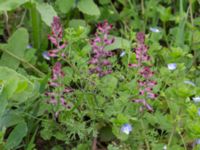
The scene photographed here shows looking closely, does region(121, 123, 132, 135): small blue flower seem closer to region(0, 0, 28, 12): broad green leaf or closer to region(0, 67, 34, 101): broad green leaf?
region(0, 67, 34, 101): broad green leaf

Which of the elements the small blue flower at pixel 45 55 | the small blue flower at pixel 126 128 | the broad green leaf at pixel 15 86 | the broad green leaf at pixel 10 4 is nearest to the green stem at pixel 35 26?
the small blue flower at pixel 45 55

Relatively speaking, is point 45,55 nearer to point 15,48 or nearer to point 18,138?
point 15,48

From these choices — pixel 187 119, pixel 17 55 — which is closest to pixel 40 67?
pixel 17 55

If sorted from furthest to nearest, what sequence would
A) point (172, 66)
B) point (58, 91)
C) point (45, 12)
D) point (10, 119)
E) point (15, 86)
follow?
1. point (45, 12)
2. point (172, 66)
3. point (10, 119)
4. point (58, 91)
5. point (15, 86)

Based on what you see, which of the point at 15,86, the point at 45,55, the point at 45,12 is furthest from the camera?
the point at 45,55

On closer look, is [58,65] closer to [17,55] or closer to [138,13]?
[17,55]

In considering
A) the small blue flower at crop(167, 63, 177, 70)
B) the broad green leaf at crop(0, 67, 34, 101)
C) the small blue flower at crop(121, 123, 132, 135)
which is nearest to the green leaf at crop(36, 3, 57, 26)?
the broad green leaf at crop(0, 67, 34, 101)

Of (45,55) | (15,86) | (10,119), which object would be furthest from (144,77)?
(45,55)
